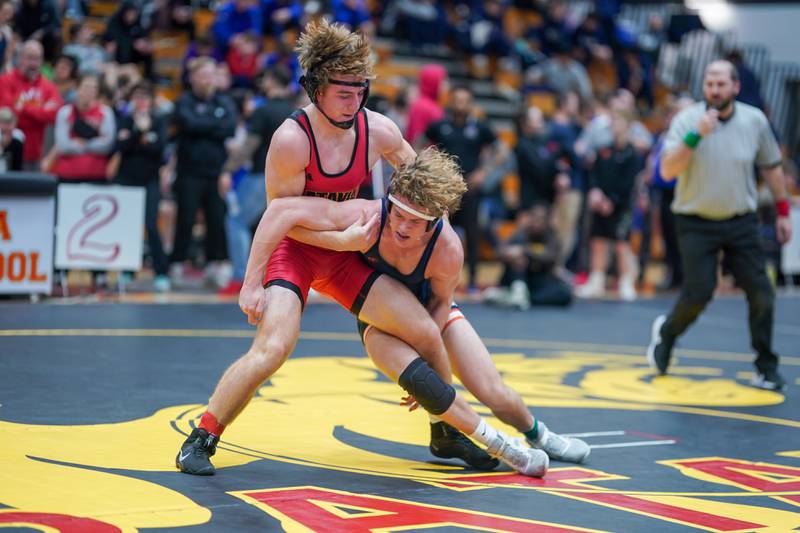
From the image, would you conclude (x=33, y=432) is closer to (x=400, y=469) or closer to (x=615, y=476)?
(x=400, y=469)

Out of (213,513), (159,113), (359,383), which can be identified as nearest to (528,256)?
(159,113)

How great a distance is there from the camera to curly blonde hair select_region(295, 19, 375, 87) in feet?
15.1

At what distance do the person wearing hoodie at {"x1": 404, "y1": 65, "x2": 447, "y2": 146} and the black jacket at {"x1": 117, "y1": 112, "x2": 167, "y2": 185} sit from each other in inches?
98.8

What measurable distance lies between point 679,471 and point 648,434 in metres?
0.76

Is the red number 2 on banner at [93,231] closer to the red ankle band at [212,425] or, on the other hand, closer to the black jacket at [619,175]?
the black jacket at [619,175]

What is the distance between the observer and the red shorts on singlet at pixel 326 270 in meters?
4.70

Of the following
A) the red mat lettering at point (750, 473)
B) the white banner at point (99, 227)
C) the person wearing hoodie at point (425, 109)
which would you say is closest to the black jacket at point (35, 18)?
the white banner at point (99, 227)

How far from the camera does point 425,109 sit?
39.4ft

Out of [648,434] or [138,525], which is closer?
[138,525]

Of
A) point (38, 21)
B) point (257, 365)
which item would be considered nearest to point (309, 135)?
point (257, 365)

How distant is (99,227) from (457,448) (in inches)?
234

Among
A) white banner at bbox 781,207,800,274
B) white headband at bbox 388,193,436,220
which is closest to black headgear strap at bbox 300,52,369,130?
white headband at bbox 388,193,436,220

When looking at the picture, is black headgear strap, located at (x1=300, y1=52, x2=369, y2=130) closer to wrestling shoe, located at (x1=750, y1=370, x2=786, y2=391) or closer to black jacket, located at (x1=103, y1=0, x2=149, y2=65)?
wrestling shoe, located at (x1=750, y1=370, x2=786, y2=391)

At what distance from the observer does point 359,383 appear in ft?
21.9
